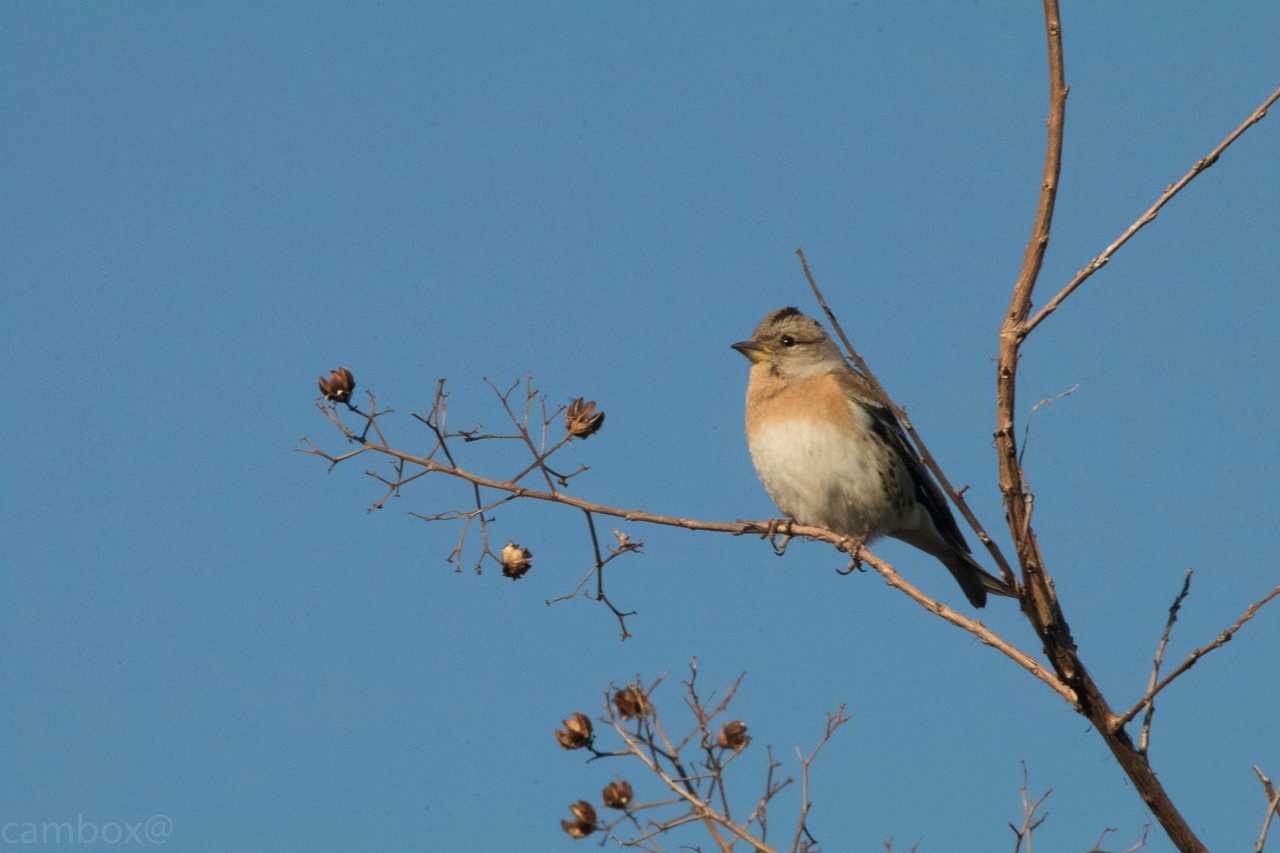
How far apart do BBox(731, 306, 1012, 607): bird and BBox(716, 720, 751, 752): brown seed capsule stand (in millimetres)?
3924

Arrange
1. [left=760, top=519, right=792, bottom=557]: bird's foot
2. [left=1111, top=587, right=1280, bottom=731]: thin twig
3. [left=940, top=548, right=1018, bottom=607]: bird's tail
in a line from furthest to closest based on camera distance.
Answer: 1. [left=940, top=548, right=1018, bottom=607]: bird's tail
2. [left=760, top=519, right=792, bottom=557]: bird's foot
3. [left=1111, top=587, right=1280, bottom=731]: thin twig

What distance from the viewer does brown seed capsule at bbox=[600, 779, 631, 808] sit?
3908mm

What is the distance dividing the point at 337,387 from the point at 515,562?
0.89m

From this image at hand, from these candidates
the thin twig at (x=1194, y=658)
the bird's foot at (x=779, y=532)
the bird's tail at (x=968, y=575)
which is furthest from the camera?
the bird's tail at (x=968, y=575)

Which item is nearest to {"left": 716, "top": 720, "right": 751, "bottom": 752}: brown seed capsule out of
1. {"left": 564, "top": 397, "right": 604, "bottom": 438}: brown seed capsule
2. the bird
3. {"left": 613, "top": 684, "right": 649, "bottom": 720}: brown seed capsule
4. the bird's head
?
{"left": 613, "top": 684, "right": 649, "bottom": 720}: brown seed capsule

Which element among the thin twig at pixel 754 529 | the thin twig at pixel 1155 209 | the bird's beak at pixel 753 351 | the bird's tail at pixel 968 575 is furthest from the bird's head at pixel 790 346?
the thin twig at pixel 1155 209

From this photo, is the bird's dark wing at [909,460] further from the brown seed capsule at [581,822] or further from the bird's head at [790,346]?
the brown seed capsule at [581,822]

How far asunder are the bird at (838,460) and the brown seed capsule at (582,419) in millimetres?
3338

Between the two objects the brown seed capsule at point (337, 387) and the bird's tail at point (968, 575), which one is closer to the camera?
the brown seed capsule at point (337, 387)

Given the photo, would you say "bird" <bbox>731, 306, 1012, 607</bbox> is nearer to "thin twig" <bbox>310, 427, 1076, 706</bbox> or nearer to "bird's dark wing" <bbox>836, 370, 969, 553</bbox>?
"bird's dark wing" <bbox>836, 370, 969, 553</bbox>

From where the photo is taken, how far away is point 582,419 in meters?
4.81

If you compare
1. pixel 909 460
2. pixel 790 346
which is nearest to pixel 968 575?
pixel 909 460

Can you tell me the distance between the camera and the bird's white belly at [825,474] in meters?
8.05

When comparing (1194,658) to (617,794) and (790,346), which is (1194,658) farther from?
(790,346)
